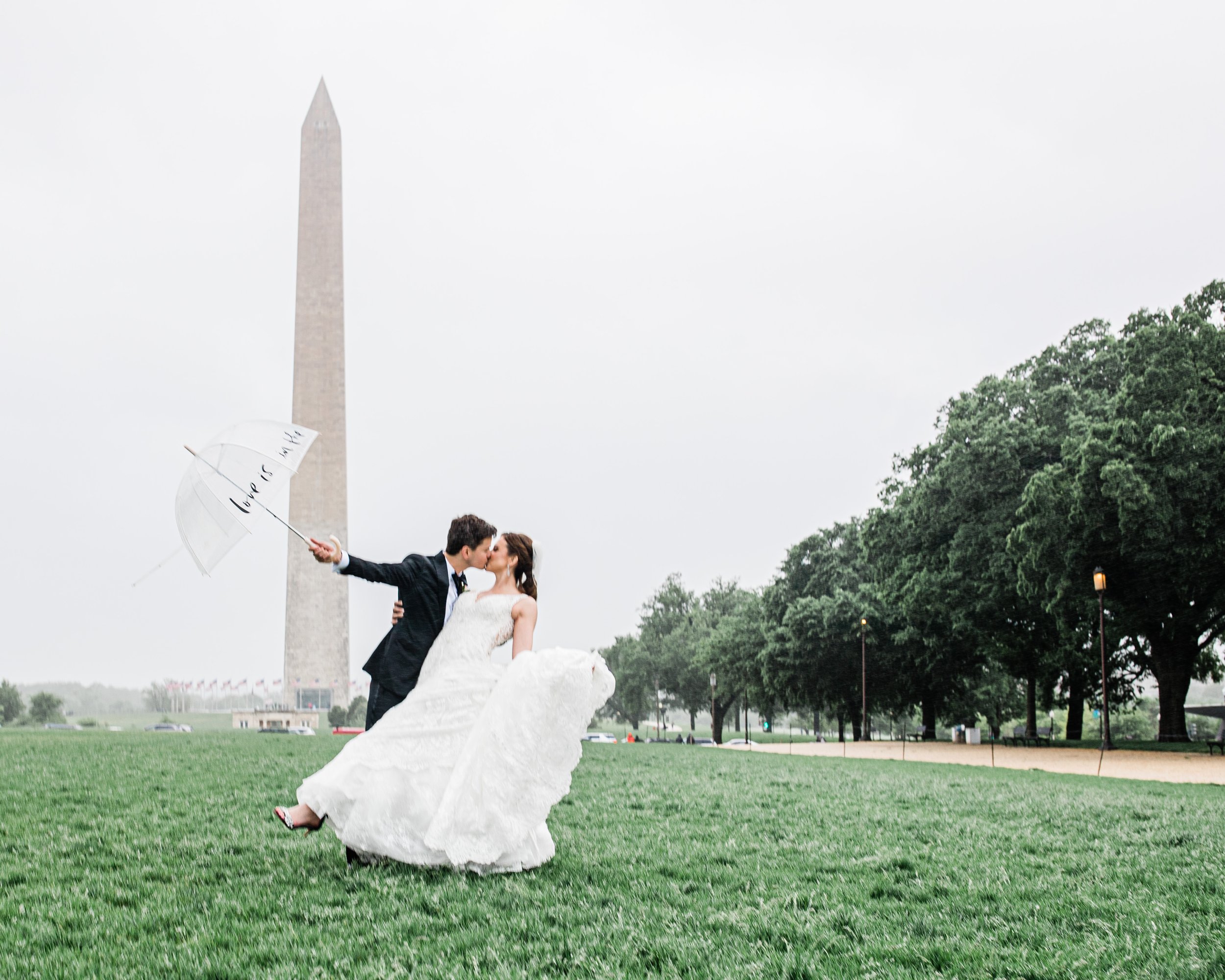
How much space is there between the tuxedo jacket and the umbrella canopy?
0.91 metres

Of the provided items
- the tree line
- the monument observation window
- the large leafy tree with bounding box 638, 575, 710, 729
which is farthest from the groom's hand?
the large leafy tree with bounding box 638, 575, 710, 729

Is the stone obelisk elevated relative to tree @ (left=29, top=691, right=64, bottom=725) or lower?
elevated

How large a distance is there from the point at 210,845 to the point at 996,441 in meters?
37.4

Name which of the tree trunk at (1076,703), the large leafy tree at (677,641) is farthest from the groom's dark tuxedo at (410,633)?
the large leafy tree at (677,641)

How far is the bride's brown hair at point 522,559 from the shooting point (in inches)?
291

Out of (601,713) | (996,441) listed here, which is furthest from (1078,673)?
(601,713)

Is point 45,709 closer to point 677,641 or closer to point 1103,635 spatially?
point 677,641

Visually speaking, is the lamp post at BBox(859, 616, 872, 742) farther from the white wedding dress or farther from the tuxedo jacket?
the tuxedo jacket

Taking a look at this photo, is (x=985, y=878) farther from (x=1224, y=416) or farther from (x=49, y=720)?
(x=49, y=720)

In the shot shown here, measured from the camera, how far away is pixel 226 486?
23.8 ft

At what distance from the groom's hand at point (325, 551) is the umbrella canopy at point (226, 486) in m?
0.92

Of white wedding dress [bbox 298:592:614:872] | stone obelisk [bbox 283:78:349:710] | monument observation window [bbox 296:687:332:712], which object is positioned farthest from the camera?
monument observation window [bbox 296:687:332:712]

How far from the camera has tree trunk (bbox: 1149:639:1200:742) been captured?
38.4 metres

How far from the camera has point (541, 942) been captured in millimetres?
4941
